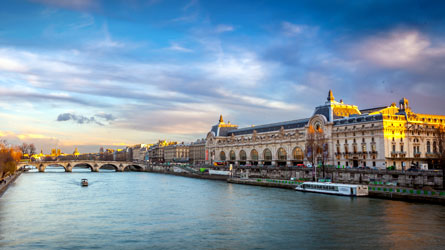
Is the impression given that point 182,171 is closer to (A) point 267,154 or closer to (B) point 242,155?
(B) point 242,155

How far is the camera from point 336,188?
63031mm

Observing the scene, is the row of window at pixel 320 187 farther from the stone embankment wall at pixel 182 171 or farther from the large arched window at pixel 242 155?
the large arched window at pixel 242 155

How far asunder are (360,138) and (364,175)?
2130cm

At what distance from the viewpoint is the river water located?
102ft

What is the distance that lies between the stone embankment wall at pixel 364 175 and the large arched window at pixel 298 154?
510 inches

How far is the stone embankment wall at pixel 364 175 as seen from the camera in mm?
62406

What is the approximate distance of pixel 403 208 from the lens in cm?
4659

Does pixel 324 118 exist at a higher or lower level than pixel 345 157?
higher

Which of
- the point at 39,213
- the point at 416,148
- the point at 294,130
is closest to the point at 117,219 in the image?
the point at 39,213

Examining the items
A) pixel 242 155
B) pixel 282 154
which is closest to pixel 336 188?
pixel 282 154

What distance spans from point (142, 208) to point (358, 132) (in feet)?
202

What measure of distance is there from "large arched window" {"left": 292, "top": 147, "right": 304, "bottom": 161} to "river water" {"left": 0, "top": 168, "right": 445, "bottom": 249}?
56022 mm

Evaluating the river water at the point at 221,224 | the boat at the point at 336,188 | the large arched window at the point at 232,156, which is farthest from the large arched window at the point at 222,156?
the river water at the point at 221,224

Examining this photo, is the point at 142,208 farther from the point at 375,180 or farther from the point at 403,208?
the point at 375,180
